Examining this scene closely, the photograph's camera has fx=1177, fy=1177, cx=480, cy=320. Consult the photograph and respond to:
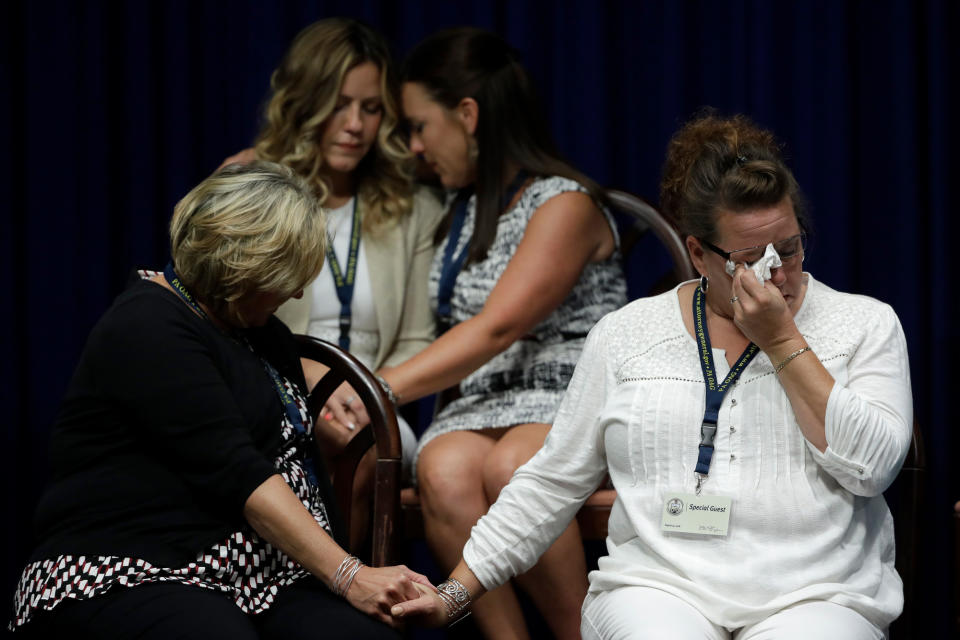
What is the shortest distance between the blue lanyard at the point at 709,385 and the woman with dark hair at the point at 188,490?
52 cm

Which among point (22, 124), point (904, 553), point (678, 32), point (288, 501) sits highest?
point (678, 32)

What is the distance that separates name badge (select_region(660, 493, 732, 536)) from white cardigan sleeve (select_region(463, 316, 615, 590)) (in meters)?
0.20

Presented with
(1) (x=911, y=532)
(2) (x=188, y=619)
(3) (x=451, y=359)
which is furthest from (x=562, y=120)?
(2) (x=188, y=619)

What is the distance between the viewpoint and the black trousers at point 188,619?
1.74 m

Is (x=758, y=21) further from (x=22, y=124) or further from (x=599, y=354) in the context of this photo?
(x=22, y=124)

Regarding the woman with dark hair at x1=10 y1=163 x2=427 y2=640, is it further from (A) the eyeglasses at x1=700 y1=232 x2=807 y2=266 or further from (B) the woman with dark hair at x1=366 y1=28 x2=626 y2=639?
(A) the eyeglasses at x1=700 y1=232 x2=807 y2=266

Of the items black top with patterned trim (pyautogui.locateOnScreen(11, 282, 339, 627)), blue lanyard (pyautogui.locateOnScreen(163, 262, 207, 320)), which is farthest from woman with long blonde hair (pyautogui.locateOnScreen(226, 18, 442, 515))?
black top with patterned trim (pyautogui.locateOnScreen(11, 282, 339, 627))

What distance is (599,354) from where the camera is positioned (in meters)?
2.05

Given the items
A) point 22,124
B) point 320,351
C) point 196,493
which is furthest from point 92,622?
point 22,124

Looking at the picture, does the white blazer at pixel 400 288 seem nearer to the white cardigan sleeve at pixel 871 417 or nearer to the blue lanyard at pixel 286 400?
the blue lanyard at pixel 286 400

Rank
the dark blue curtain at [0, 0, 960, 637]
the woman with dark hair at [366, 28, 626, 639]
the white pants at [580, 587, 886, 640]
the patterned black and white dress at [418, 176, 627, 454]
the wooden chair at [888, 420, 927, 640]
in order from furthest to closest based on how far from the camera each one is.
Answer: the dark blue curtain at [0, 0, 960, 637]
the patterned black and white dress at [418, 176, 627, 454]
the woman with dark hair at [366, 28, 626, 639]
the wooden chair at [888, 420, 927, 640]
the white pants at [580, 587, 886, 640]

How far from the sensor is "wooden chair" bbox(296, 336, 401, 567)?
2.22 m

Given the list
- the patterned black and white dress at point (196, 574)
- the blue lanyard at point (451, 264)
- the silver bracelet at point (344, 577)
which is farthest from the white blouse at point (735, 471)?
the blue lanyard at point (451, 264)

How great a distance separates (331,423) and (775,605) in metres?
1.10
